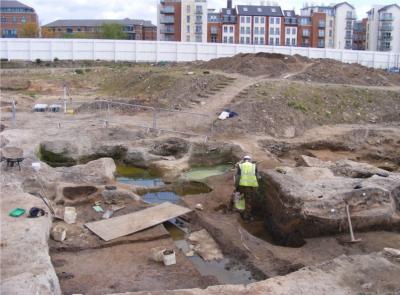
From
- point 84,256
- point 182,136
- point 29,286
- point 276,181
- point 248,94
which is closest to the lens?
point 29,286

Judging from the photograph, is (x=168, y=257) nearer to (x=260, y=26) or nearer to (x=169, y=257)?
(x=169, y=257)

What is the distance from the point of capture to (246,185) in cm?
1318

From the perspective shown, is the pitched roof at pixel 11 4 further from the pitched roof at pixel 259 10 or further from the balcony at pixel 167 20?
the pitched roof at pixel 259 10

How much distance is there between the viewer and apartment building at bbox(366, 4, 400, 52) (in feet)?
331

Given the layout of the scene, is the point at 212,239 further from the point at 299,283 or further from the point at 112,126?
the point at 112,126

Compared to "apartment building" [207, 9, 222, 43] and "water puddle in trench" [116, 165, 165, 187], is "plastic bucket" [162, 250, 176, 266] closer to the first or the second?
"water puddle in trench" [116, 165, 165, 187]

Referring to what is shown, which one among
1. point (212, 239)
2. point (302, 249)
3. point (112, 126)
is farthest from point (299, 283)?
point (112, 126)

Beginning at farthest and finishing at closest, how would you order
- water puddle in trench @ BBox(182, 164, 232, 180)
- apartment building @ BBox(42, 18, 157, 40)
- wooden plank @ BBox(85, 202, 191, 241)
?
apartment building @ BBox(42, 18, 157, 40)
water puddle in trench @ BBox(182, 164, 232, 180)
wooden plank @ BBox(85, 202, 191, 241)

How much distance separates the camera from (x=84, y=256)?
10539 mm

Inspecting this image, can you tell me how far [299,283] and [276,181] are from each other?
512 cm

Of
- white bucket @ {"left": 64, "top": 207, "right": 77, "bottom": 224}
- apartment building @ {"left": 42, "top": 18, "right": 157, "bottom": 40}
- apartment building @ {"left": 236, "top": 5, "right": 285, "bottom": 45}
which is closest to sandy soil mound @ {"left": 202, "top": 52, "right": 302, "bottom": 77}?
white bucket @ {"left": 64, "top": 207, "right": 77, "bottom": 224}

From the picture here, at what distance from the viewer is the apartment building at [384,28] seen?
101 m

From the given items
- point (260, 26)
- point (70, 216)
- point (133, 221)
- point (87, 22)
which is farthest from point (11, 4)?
point (133, 221)

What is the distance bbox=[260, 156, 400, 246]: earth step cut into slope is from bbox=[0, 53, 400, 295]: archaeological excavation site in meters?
0.03
